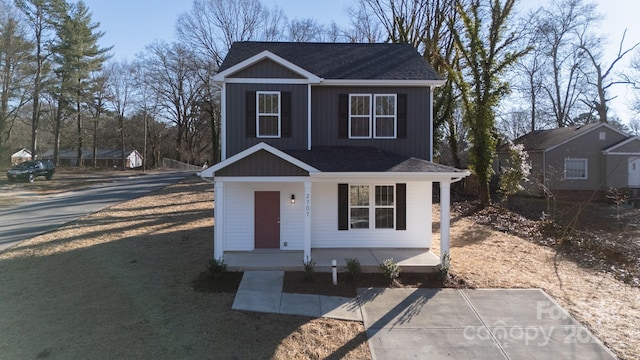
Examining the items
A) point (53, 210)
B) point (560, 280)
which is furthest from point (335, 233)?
point (53, 210)

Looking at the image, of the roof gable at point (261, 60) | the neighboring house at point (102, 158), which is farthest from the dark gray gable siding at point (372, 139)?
the neighboring house at point (102, 158)

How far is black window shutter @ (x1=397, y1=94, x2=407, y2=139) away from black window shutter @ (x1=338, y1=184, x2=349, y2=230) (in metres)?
2.55

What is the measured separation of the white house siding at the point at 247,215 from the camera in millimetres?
12641

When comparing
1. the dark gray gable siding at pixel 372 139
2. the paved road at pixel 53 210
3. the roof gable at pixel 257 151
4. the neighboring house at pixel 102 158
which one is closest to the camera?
the roof gable at pixel 257 151


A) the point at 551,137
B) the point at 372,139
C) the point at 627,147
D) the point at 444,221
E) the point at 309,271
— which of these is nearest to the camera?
the point at 309,271

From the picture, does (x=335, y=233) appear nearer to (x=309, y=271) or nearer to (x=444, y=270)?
(x=309, y=271)

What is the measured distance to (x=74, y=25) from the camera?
3994 centimetres

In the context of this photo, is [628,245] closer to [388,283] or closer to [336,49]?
[388,283]

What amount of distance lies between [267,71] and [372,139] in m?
4.06

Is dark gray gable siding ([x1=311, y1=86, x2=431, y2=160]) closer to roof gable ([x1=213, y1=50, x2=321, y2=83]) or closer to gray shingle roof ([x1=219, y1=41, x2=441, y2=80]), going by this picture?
gray shingle roof ([x1=219, y1=41, x2=441, y2=80])

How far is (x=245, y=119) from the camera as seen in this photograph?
12.5 metres

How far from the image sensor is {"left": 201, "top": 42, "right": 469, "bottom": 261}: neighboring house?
492 inches

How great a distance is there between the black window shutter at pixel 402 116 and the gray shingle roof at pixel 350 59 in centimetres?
68

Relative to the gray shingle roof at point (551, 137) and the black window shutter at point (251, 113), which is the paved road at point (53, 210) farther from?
the gray shingle roof at point (551, 137)
